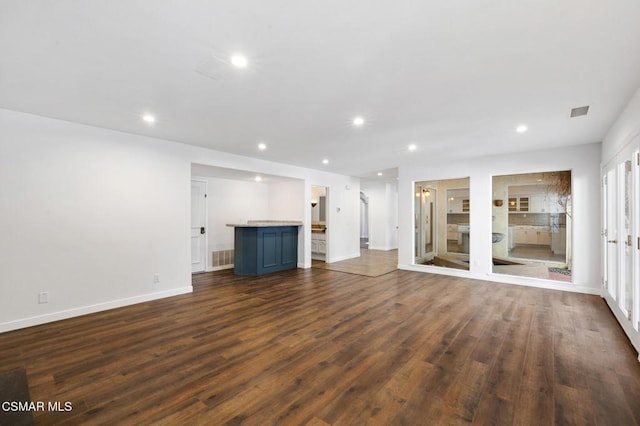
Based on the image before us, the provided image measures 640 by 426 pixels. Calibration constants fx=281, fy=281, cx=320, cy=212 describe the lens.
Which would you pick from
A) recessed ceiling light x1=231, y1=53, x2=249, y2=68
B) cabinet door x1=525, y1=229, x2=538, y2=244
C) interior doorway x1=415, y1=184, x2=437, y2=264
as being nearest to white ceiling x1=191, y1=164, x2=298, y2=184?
interior doorway x1=415, y1=184, x2=437, y2=264

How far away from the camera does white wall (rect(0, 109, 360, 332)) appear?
3.27 metres

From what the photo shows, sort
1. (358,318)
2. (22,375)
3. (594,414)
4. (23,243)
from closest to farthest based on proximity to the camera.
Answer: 1. (22,375)
2. (594,414)
3. (23,243)
4. (358,318)

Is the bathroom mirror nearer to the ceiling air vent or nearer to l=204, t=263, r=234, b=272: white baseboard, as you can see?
the ceiling air vent

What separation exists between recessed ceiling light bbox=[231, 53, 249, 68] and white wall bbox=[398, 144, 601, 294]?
4612mm

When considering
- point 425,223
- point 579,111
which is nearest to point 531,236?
point 425,223

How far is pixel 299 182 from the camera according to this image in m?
7.21

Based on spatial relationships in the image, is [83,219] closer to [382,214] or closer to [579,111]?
[579,111]

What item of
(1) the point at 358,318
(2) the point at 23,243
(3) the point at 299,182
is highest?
(3) the point at 299,182

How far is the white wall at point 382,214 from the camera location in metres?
10.4

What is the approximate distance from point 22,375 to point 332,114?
3.26 m

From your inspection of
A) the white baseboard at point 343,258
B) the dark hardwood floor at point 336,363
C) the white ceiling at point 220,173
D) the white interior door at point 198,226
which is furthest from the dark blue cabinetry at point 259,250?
the dark hardwood floor at point 336,363

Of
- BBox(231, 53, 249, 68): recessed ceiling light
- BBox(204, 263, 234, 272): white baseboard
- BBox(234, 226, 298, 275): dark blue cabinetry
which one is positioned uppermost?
BBox(231, 53, 249, 68): recessed ceiling light

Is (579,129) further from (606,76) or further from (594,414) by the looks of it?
(594,414)

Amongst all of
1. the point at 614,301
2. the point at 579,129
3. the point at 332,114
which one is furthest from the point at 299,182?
the point at 614,301
